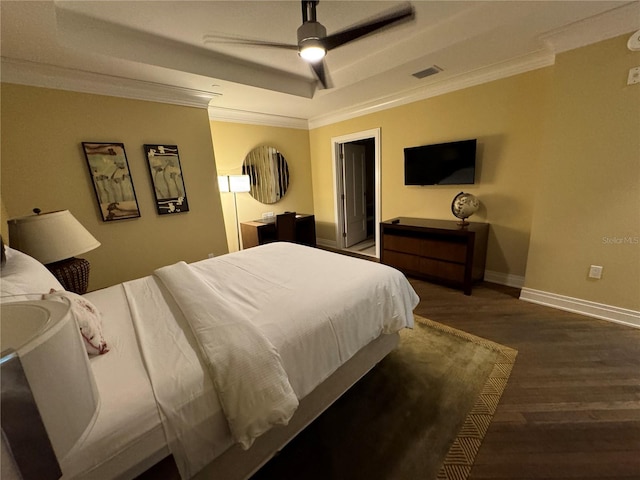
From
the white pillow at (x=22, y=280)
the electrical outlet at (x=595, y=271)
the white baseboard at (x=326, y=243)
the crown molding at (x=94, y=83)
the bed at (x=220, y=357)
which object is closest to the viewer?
the bed at (x=220, y=357)

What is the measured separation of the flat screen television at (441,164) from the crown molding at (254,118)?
2099mm

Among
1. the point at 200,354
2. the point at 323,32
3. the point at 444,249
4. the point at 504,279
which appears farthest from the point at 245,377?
the point at 504,279

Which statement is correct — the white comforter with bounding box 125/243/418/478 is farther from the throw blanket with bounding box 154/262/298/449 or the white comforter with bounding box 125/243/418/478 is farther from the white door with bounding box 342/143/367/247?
the white door with bounding box 342/143/367/247

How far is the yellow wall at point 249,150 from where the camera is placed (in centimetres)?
379

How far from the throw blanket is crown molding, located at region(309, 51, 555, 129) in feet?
11.5

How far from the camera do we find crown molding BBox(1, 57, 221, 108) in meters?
2.14

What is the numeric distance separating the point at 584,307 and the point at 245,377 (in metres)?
3.07

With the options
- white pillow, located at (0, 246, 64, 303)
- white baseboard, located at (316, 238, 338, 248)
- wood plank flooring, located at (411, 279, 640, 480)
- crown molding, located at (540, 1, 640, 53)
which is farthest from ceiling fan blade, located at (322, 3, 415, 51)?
white baseboard, located at (316, 238, 338, 248)

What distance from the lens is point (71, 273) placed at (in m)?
1.86

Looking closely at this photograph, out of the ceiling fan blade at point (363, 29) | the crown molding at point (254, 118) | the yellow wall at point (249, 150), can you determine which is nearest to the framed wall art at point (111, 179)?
the yellow wall at point (249, 150)

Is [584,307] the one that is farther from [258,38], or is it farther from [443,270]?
[258,38]

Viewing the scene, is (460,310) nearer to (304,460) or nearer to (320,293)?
(320,293)

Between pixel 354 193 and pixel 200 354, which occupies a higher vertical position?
pixel 354 193

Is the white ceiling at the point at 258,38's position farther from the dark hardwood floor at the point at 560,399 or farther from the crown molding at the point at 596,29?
the dark hardwood floor at the point at 560,399
